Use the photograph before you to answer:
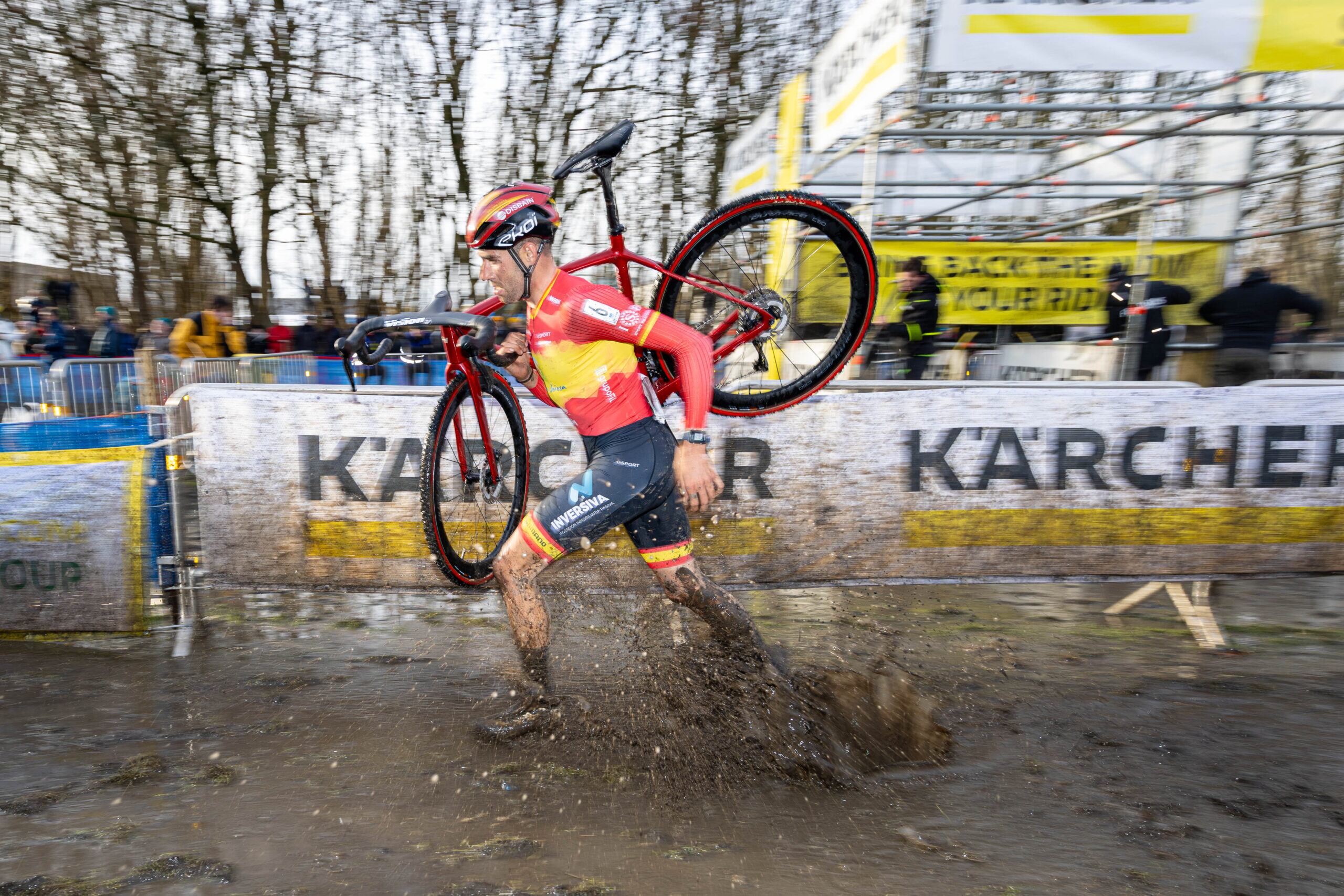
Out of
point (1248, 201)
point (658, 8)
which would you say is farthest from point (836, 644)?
point (658, 8)

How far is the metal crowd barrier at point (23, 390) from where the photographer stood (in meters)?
7.96

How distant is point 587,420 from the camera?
3.74 metres

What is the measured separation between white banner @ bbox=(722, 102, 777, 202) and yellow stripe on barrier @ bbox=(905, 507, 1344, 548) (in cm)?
556

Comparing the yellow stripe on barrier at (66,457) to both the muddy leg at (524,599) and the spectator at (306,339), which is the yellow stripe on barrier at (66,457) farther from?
the spectator at (306,339)

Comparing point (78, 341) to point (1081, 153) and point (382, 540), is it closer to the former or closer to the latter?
point (382, 540)

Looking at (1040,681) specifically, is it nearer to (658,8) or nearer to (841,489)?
→ (841,489)

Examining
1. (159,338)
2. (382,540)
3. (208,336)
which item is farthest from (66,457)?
(159,338)

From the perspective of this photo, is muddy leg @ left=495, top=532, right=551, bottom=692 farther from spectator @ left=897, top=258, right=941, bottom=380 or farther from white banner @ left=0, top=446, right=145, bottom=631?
spectator @ left=897, top=258, right=941, bottom=380

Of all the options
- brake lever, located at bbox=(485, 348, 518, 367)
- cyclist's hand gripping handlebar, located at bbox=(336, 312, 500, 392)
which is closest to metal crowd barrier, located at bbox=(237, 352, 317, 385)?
cyclist's hand gripping handlebar, located at bbox=(336, 312, 500, 392)

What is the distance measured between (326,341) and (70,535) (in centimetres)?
689

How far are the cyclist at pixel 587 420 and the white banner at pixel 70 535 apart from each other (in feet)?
8.88

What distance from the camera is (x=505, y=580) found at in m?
3.67

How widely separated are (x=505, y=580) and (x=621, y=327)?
3.98ft

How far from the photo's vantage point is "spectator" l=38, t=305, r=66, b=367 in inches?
407
